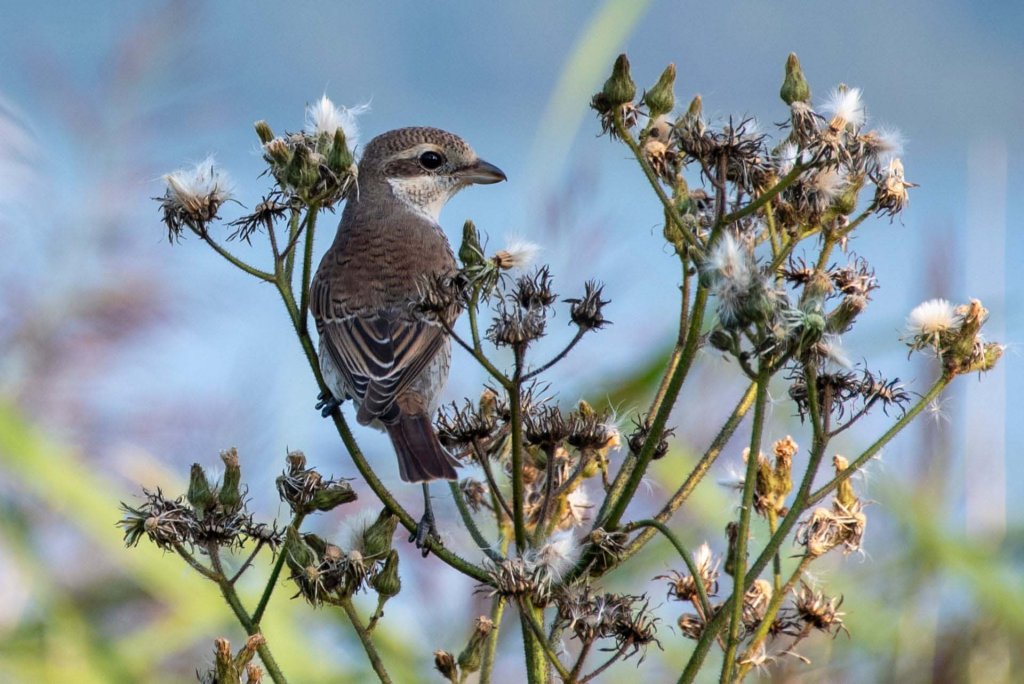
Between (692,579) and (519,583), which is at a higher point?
(692,579)

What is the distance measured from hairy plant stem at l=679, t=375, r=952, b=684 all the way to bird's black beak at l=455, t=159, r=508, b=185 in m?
2.46

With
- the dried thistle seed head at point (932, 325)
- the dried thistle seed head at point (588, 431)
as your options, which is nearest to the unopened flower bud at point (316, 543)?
the dried thistle seed head at point (588, 431)

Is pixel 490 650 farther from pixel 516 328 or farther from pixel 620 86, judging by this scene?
pixel 620 86

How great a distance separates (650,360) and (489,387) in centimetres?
93

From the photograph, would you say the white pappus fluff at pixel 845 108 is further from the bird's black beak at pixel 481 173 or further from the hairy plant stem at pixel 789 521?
the bird's black beak at pixel 481 173

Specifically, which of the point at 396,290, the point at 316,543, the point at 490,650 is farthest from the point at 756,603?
the point at 396,290

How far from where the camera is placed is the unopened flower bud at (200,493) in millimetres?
2428

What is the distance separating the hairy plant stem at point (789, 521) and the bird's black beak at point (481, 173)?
2464mm

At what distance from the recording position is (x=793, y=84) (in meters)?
2.46

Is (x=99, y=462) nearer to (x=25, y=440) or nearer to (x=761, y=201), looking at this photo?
(x=25, y=440)

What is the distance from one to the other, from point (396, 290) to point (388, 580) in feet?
5.43

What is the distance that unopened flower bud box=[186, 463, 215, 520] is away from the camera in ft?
7.97

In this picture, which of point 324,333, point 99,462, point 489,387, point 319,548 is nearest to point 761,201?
point 489,387

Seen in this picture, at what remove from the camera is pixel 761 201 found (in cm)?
221
